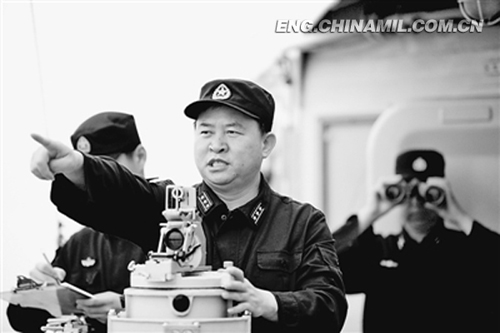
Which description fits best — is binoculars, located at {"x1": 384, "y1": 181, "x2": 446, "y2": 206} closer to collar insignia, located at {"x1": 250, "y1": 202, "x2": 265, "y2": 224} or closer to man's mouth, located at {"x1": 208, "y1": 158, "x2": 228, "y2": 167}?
collar insignia, located at {"x1": 250, "y1": 202, "x2": 265, "y2": 224}

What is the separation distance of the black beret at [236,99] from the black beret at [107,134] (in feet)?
2.34

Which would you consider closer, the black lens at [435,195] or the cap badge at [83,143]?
the cap badge at [83,143]

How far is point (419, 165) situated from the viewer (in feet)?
13.9

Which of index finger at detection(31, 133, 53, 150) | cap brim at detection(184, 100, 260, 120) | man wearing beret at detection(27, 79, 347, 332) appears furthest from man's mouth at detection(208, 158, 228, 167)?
index finger at detection(31, 133, 53, 150)

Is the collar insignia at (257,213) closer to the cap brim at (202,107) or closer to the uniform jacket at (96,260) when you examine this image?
the cap brim at (202,107)

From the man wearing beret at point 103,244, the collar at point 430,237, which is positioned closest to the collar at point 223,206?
the man wearing beret at point 103,244

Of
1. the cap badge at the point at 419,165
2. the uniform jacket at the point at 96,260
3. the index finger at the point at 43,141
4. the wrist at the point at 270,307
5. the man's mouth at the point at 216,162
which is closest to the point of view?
the index finger at the point at 43,141

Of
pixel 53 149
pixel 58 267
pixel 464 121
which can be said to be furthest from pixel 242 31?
Result: pixel 464 121

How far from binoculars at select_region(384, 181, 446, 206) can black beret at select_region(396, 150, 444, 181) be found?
79 mm

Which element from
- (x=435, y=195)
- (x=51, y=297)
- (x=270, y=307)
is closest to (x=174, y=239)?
(x=270, y=307)

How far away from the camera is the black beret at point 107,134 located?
2.94 m

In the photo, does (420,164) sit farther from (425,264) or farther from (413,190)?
(425,264)

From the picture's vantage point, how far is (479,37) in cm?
450

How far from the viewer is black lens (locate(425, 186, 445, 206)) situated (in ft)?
12.8
